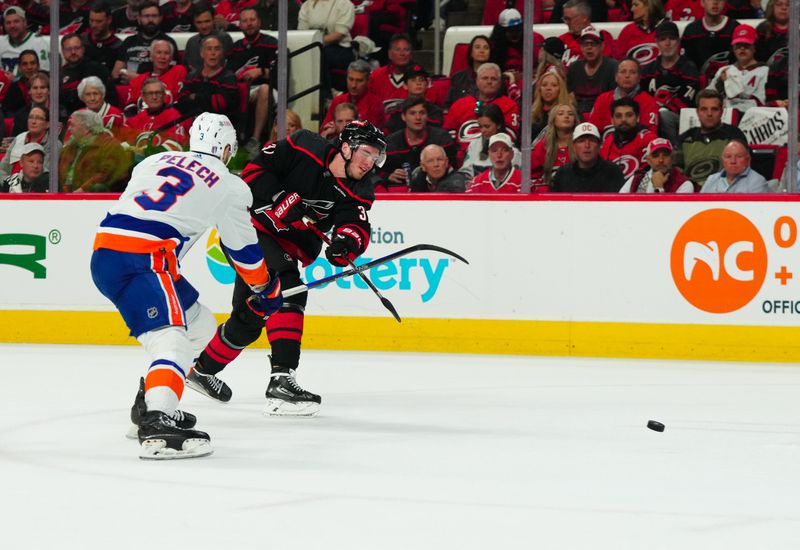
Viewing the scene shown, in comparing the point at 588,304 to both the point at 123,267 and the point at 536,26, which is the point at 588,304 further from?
the point at 123,267

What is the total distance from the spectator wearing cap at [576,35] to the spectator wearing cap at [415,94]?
31.7 inches

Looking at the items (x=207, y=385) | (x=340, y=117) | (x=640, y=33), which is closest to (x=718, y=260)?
(x=640, y=33)

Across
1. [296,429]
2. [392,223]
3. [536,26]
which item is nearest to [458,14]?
[536,26]

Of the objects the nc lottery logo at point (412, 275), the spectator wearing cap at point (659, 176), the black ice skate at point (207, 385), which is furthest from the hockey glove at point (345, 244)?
the spectator wearing cap at point (659, 176)

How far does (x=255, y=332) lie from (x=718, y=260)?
291 cm

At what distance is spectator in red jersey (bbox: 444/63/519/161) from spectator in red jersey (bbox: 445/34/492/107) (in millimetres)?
36

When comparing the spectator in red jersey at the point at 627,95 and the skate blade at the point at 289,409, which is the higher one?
the spectator in red jersey at the point at 627,95

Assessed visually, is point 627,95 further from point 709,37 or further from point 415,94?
point 415,94

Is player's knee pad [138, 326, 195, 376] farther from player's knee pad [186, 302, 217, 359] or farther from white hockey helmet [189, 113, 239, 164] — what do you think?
white hockey helmet [189, 113, 239, 164]

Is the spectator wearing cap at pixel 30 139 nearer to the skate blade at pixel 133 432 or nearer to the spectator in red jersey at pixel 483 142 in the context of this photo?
the spectator in red jersey at pixel 483 142

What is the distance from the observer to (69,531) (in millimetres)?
2850

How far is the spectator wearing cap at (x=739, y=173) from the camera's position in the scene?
22.0 feet

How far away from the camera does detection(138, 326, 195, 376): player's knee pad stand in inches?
152

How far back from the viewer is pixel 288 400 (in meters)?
4.85
